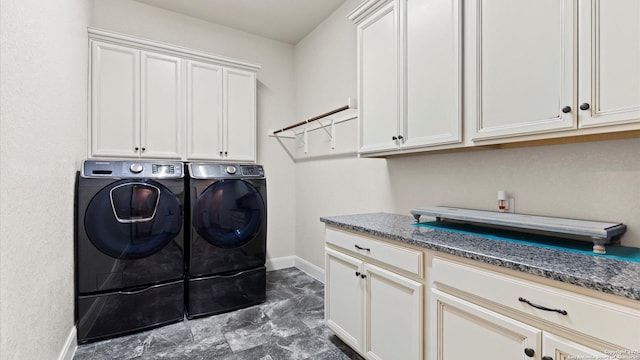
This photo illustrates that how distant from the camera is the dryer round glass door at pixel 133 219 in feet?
6.70

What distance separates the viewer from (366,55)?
203 cm

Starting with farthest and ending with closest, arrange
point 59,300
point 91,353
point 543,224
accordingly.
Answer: point 91,353
point 59,300
point 543,224

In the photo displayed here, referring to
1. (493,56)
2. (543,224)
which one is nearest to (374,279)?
(543,224)

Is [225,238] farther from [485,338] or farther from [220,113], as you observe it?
[485,338]

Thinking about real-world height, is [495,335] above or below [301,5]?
below

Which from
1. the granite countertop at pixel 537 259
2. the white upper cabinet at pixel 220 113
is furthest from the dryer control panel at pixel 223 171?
the granite countertop at pixel 537 259

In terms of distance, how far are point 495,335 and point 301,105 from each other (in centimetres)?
307

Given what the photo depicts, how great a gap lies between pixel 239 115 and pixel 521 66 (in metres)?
2.47

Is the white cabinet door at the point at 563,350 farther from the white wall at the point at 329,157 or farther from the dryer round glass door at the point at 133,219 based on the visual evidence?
the dryer round glass door at the point at 133,219

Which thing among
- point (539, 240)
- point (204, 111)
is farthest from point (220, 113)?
point (539, 240)

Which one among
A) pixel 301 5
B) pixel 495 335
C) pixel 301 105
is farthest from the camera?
pixel 301 105

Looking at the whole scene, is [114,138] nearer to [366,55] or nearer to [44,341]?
[44,341]

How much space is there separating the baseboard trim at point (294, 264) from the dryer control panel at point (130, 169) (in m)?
1.70

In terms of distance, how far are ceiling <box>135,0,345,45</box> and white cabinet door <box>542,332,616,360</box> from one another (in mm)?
2973
